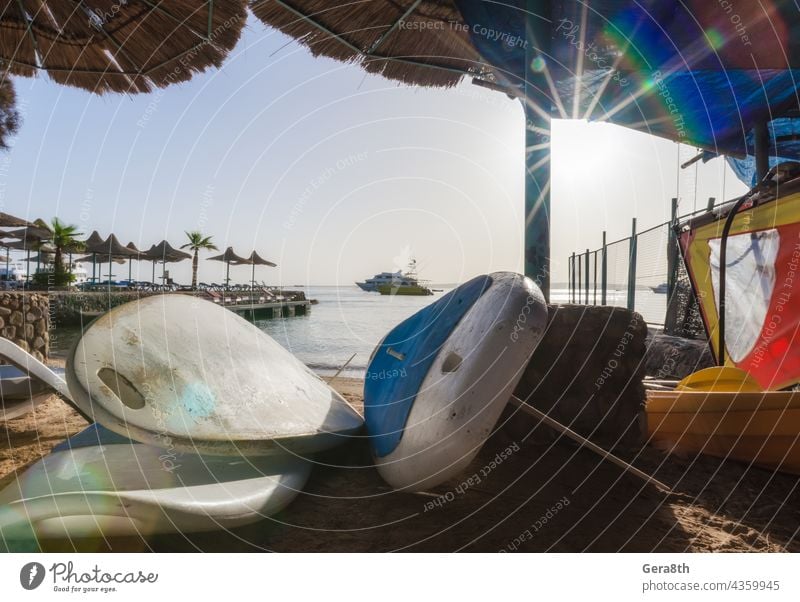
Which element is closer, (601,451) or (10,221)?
(601,451)

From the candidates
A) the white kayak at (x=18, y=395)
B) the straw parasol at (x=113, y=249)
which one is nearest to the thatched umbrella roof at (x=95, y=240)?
the straw parasol at (x=113, y=249)

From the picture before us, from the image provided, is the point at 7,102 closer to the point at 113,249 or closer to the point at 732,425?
the point at 732,425

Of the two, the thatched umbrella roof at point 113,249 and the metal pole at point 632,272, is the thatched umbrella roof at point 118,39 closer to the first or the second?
the metal pole at point 632,272

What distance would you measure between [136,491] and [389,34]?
3.29m

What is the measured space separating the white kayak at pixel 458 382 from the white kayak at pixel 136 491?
1.30 ft

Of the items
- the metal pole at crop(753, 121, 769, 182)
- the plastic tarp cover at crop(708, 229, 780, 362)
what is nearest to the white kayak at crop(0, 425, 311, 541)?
the plastic tarp cover at crop(708, 229, 780, 362)

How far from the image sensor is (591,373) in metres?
1.99

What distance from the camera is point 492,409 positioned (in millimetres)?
1152

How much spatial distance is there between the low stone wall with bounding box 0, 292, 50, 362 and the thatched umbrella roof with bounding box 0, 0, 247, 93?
2.54 metres

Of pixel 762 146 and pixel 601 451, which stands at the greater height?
pixel 762 146

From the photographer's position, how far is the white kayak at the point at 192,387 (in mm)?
1358

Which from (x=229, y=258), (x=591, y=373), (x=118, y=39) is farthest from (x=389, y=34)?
(x=229, y=258)
